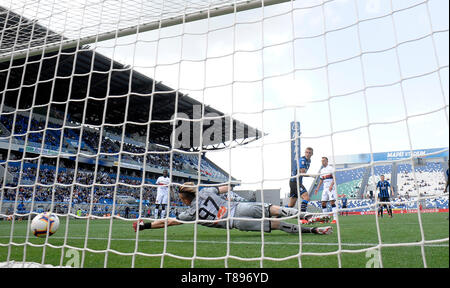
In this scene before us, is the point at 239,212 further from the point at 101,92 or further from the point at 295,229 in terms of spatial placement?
the point at 101,92

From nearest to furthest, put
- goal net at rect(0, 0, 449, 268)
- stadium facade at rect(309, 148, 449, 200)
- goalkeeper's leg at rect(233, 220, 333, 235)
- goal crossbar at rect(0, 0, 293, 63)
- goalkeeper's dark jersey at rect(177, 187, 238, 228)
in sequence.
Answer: goal net at rect(0, 0, 449, 268)
goal crossbar at rect(0, 0, 293, 63)
goalkeeper's leg at rect(233, 220, 333, 235)
goalkeeper's dark jersey at rect(177, 187, 238, 228)
stadium facade at rect(309, 148, 449, 200)

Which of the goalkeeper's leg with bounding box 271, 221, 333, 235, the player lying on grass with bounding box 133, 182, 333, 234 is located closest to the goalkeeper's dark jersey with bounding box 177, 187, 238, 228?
the player lying on grass with bounding box 133, 182, 333, 234

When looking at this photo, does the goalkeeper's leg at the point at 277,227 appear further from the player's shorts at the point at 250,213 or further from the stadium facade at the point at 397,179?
the stadium facade at the point at 397,179

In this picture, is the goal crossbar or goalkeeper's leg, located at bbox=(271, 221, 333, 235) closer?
the goal crossbar

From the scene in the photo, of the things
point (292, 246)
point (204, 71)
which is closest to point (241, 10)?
point (204, 71)

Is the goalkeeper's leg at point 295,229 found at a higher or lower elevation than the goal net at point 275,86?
lower

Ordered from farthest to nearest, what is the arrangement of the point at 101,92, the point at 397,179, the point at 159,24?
the point at 397,179
the point at 101,92
the point at 159,24

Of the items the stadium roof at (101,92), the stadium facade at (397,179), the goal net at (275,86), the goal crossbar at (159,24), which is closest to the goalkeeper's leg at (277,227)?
the goal net at (275,86)

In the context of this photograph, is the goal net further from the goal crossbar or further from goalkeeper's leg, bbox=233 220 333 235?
goalkeeper's leg, bbox=233 220 333 235

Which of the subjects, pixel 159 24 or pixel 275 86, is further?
pixel 159 24

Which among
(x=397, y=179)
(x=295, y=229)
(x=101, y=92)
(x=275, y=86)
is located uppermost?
(x=101, y=92)

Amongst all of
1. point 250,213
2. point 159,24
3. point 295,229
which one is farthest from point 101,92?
point 295,229

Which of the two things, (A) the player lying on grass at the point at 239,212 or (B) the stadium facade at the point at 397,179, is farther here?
(B) the stadium facade at the point at 397,179
